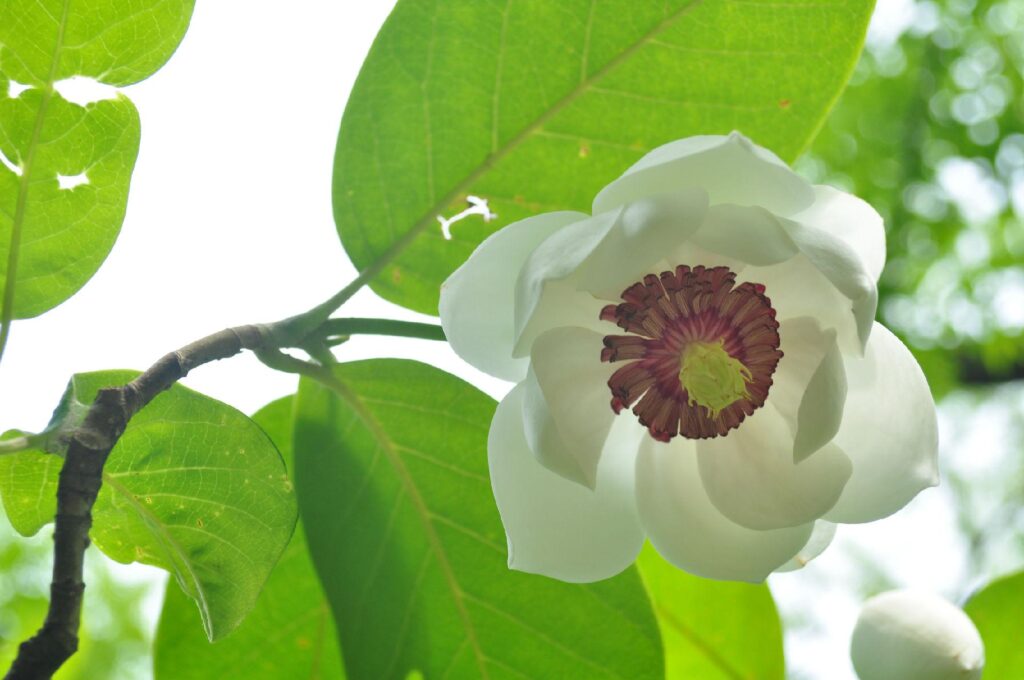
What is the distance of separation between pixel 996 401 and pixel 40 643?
4720mm

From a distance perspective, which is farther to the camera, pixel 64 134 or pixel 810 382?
pixel 64 134

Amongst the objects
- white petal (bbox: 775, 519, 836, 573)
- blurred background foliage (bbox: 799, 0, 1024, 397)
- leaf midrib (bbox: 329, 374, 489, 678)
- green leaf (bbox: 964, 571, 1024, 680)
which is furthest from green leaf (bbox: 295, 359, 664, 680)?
blurred background foliage (bbox: 799, 0, 1024, 397)

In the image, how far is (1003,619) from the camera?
4.14ft

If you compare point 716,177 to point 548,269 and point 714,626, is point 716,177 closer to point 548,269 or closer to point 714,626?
point 548,269

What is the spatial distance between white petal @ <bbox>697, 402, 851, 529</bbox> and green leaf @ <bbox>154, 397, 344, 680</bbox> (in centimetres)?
51

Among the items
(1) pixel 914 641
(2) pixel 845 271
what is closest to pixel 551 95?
(2) pixel 845 271

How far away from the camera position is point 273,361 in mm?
897

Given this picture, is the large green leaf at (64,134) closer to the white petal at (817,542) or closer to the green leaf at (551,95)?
the green leaf at (551,95)

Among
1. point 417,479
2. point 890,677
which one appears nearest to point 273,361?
point 417,479

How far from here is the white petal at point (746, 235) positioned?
750mm

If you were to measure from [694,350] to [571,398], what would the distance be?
0.58 ft

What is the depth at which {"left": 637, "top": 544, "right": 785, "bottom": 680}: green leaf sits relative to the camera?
1.29 m

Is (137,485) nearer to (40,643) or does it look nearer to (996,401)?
(40,643)

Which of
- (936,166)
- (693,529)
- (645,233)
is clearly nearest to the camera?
(645,233)
